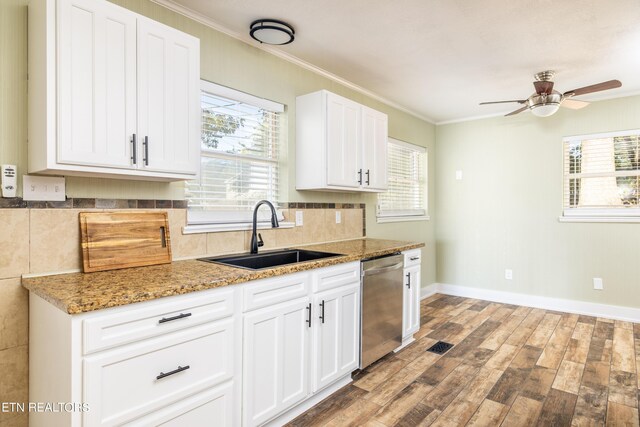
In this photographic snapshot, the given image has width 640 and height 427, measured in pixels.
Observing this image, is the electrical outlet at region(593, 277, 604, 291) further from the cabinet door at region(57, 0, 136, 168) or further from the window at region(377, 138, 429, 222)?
the cabinet door at region(57, 0, 136, 168)

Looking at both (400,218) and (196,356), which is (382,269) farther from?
(400,218)

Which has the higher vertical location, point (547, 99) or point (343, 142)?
point (547, 99)

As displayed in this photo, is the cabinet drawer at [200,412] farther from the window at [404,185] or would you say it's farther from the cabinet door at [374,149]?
the window at [404,185]

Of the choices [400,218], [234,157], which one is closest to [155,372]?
[234,157]

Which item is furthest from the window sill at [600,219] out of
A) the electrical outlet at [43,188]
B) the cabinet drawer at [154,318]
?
the electrical outlet at [43,188]

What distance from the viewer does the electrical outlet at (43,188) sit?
170 centimetres

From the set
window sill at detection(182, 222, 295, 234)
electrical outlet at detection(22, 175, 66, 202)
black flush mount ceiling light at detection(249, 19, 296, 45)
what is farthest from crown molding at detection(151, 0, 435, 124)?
window sill at detection(182, 222, 295, 234)

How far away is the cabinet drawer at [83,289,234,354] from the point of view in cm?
132

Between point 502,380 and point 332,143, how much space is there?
2172 millimetres

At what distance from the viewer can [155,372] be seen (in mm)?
1476

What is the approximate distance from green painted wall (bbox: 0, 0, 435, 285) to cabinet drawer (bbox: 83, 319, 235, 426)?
0.91 metres

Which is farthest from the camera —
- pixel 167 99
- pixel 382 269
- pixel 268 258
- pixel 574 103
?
pixel 574 103

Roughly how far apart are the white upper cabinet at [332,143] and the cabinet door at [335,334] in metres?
0.93

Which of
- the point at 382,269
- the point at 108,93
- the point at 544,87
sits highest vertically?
the point at 544,87
